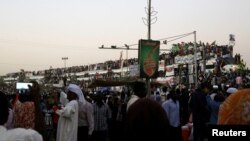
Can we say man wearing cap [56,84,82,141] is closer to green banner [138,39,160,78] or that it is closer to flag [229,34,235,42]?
green banner [138,39,160,78]

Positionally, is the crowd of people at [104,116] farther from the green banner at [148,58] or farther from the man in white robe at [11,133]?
the green banner at [148,58]

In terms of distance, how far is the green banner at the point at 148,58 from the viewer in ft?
46.9

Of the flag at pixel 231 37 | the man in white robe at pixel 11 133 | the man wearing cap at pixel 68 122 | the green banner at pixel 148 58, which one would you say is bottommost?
the man wearing cap at pixel 68 122

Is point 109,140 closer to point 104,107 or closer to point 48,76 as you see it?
point 104,107

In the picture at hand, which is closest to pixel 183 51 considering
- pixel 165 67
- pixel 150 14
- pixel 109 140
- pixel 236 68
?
pixel 165 67

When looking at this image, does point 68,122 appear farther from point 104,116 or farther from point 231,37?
point 231,37

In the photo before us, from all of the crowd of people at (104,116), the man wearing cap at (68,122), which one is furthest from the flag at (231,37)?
the man wearing cap at (68,122)

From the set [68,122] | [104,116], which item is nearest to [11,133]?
[68,122]

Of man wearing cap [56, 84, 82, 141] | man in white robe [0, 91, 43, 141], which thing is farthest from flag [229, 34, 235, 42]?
man in white robe [0, 91, 43, 141]

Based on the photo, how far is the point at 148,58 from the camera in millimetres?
14531

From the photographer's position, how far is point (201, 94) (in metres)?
12.1

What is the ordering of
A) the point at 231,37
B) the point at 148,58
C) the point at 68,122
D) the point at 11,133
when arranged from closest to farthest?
the point at 11,133 → the point at 68,122 → the point at 148,58 → the point at 231,37

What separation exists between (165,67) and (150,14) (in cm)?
2892

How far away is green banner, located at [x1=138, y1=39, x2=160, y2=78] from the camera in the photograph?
→ 14281 millimetres
